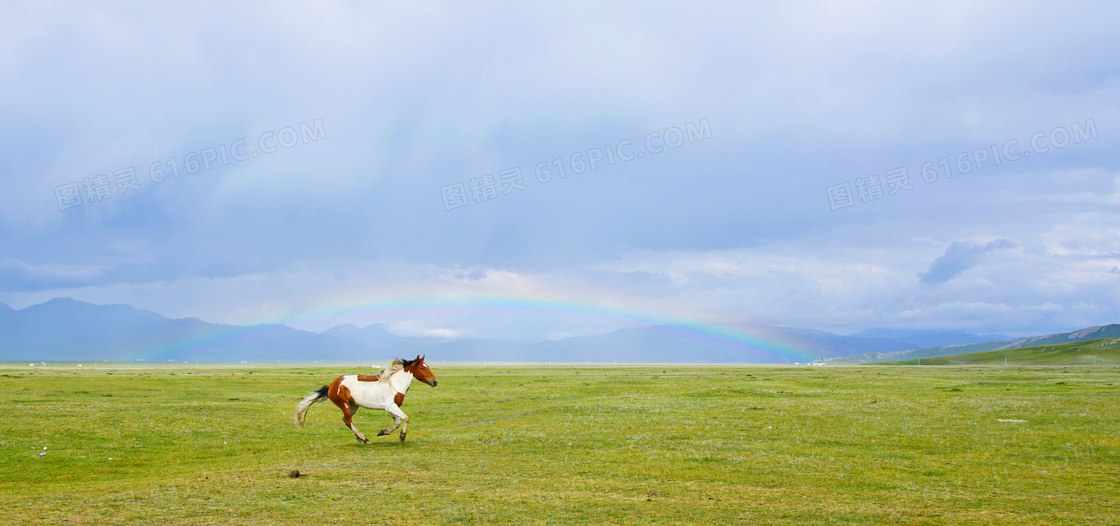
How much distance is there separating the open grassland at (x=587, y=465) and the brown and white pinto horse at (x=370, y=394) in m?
0.91

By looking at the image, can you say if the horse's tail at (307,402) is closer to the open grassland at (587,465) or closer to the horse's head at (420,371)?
the open grassland at (587,465)

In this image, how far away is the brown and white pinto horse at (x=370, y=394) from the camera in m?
22.5

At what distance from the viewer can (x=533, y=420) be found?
1168 inches

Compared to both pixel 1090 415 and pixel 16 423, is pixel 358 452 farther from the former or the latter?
pixel 1090 415

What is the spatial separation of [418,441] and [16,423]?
16094 millimetres

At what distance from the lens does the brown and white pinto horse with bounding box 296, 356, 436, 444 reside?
2245cm

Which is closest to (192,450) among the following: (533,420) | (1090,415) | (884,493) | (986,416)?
(533,420)

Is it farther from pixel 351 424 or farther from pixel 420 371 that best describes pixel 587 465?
pixel 351 424

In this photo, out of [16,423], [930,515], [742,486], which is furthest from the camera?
[16,423]

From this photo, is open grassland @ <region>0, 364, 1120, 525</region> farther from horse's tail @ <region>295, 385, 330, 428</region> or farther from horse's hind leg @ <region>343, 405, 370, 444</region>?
horse's tail @ <region>295, 385, 330, 428</region>

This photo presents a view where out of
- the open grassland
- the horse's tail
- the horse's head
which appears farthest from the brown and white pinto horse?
the open grassland

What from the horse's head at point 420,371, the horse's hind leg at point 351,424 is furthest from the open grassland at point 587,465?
the horse's head at point 420,371

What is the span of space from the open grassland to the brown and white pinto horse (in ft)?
2.98

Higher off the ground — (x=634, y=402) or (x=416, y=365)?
(x=416, y=365)
